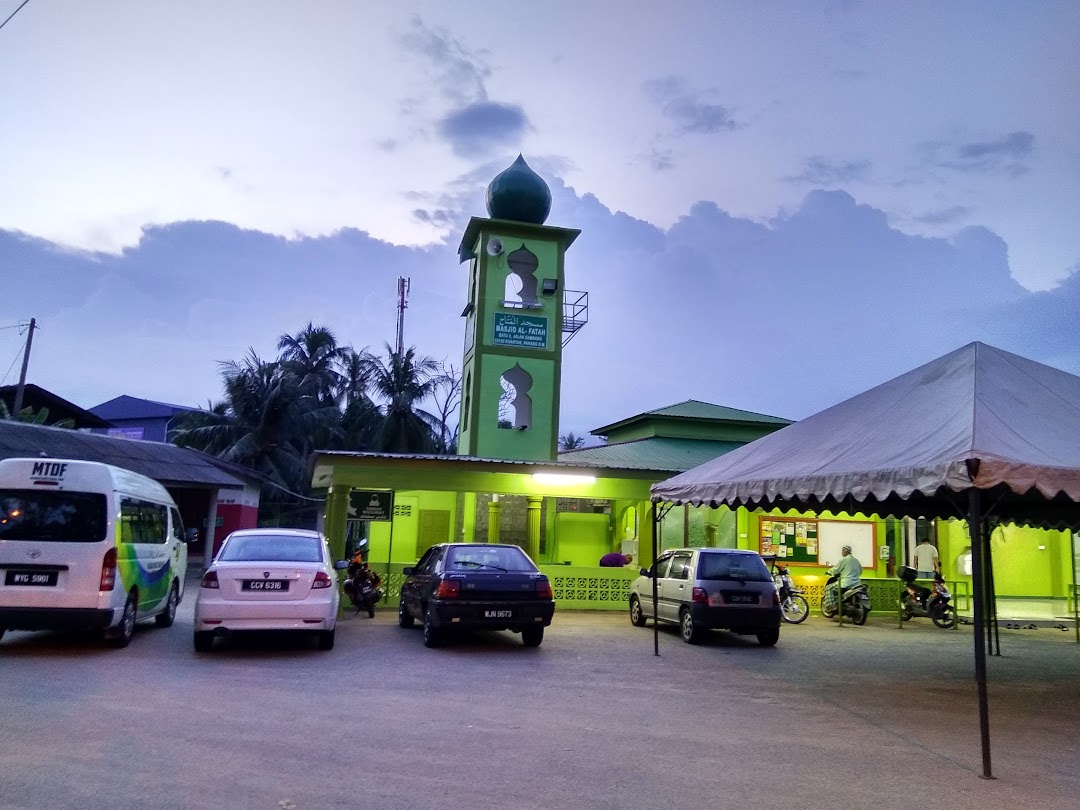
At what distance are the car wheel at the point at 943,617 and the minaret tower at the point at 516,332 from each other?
38.0ft

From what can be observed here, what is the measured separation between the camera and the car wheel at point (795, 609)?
56.2 feet

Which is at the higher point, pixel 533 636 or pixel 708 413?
pixel 708 413

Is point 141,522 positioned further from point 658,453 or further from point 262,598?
point 658,453

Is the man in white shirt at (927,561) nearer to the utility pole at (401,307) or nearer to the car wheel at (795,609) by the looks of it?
the car wheel at (795,609)

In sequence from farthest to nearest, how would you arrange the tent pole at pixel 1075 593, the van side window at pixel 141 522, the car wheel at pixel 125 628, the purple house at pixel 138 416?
the purple house at pixel 138 416 < the tent pole at pixel 1075 593 < the van side window at pixel 141 522 < the car wheel at pixel 125 628

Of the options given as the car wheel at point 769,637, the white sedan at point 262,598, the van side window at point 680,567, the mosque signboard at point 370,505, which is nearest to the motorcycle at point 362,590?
the mosque signboard at point 370,505

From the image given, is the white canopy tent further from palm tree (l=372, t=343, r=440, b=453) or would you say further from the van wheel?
palm tree (l=372, t=343, r=440, b=453)

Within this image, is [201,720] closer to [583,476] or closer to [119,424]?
[583,476]

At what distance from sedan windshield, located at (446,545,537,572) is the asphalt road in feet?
3.70

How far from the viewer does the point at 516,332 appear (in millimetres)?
25781

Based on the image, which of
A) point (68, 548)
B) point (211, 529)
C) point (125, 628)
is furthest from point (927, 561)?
point (211, 529)

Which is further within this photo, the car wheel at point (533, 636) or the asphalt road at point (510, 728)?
the car wheel at point (533, 636)

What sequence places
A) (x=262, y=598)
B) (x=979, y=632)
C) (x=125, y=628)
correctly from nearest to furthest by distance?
(x=979, y=632), (x=262, y=598), (x=125, y=628)

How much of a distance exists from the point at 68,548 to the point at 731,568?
927cm
